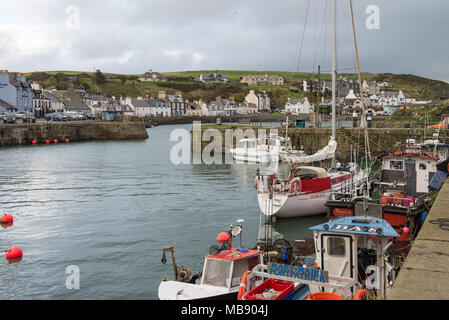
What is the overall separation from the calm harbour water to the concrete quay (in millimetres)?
9606

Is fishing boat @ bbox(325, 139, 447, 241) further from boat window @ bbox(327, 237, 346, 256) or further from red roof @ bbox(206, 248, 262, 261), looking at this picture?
red roof @ bbox(206, 248, 262, 261)

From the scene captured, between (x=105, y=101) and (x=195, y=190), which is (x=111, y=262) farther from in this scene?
(x=105, y=101)

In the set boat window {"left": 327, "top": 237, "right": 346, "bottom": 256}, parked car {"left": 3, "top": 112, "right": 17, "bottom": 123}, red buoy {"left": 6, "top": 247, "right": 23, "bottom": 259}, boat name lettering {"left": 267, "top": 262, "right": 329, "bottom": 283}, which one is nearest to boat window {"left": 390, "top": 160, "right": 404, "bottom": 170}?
boat window {"left": 327, "top": 237, "right": 346, "bottom": 256}

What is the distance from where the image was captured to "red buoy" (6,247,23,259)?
18.2 metres

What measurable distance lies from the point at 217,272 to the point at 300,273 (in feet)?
12.1

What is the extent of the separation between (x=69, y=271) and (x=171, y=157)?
40.4 metres

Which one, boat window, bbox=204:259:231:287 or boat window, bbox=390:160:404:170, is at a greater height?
boat window, bbox=390:160:404:170

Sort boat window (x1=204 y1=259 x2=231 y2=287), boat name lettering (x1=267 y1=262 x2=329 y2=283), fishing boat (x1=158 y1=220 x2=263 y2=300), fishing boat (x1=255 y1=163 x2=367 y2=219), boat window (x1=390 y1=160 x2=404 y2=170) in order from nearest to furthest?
boat name lettering (x1=267 y1=262 x2=329 y2=283) → fishing boat (x1=158 y1=220 x2=263 y2=300) → boat window (x1=204 y1=259 x2=231 y2=287) → fishing boat (x1=255 y1=163 x2=367 y2=219) → boat window (x1=390 y1=160 x2=404 y2=170)

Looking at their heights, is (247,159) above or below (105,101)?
below

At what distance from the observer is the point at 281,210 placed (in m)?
23.0

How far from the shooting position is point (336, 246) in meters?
11.2

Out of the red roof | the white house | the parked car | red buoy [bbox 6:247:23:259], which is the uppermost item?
the white house
